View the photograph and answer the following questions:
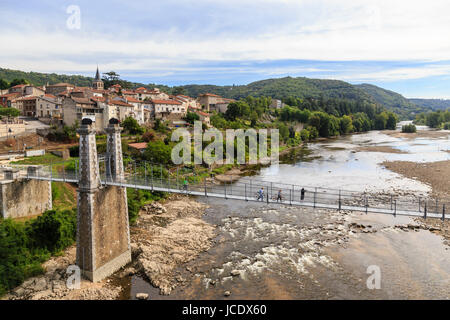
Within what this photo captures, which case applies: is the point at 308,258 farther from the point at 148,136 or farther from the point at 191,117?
the point at 191,117

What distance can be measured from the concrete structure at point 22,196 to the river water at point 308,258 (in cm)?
914

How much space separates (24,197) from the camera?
18.7 metres

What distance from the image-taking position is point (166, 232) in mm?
20516

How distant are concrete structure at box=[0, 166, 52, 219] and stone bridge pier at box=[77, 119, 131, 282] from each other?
669 centimetres

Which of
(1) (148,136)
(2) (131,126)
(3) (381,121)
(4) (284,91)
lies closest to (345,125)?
(3) (381,121)

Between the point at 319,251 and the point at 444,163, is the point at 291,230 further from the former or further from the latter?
the point at 444,163

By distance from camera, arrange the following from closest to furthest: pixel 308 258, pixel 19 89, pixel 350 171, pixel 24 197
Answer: pixel 308 258 → pixel 24 197 → pixel 350 171 → pixel 19 89

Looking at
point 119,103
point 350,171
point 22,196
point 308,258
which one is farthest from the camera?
point 119,103

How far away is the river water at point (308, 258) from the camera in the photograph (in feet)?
46.6

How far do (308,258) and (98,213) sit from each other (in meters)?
11.5

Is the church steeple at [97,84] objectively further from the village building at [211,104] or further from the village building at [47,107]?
the village building at [47,107]
